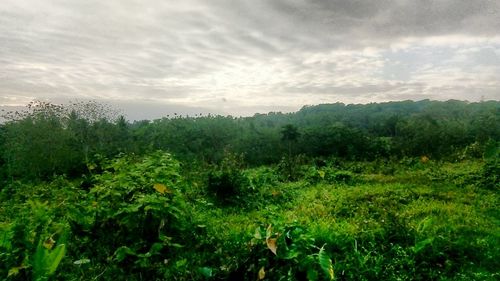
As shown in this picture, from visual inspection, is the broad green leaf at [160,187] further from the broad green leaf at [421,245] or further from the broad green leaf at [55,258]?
the broad green leaf at [421,245]

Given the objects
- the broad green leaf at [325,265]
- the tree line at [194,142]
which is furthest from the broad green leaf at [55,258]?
the tree line at [194,142]

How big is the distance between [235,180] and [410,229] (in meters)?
6.05

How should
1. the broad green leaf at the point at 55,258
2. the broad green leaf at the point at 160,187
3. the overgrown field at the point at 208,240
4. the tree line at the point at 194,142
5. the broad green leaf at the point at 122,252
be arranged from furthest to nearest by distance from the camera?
1. the tree line at the point at 194,142
2. the broad green leaf at the point at 160,187
3. the broad green leaf at the point at 122,252
4. the overgrown field at the point at 208,240
5. the broad green leaf at the point at 55,258

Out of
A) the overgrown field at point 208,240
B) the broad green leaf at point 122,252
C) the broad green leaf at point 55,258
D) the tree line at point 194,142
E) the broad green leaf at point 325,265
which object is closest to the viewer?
the broad green leaf at point 55,258

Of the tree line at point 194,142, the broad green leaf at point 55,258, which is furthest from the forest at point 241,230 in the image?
the tree line at point 194,142

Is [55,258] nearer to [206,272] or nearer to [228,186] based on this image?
[206,272]

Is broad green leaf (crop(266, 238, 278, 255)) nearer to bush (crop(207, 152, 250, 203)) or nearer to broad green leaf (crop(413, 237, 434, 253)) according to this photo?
broad green leaf (crop(413, 237, 434, 253))

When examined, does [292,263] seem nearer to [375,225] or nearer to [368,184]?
[375,225]

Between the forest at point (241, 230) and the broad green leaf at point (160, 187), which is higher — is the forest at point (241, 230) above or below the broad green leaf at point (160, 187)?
below

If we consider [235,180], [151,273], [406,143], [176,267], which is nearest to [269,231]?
[176,267]

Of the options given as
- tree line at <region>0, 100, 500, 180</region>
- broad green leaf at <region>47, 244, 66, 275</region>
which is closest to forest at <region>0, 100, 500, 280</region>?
broad green leaf at <region>47, 244, 66, 275</region>

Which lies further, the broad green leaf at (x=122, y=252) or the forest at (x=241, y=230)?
the broad green leaf at (x=122, y=252)

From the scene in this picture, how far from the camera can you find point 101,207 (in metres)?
6.61

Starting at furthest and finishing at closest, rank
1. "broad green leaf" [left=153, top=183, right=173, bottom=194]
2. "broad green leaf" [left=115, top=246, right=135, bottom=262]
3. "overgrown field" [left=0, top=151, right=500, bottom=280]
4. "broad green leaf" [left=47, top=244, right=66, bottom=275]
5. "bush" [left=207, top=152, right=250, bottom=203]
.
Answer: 1. "bush" [left=207, top=152, right=250, bottom=203]
2. "broad green leaf" [left=153, top=183, right=173, bottom=194]
3. "broad green leaf" [left=115, top=246, right=135, bottom=262]
4. "overgrown field" [left=0, top=151, right=500, bottom=280]
5. "broad green leaf" [left=47, top=244, right=66, bottom=275]
